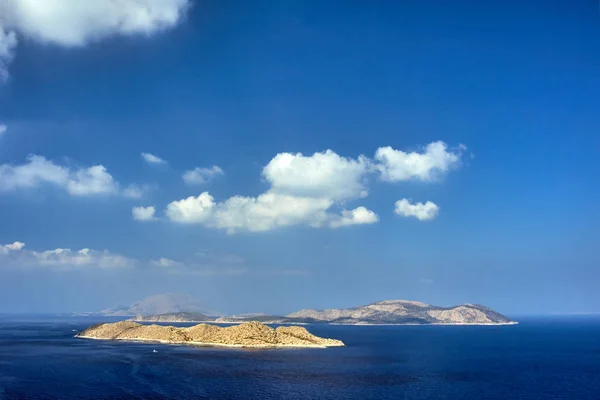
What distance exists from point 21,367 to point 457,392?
12620cm

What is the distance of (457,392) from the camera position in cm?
11556

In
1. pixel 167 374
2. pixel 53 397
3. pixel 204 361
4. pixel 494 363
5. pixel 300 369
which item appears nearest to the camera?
pixel 53 397

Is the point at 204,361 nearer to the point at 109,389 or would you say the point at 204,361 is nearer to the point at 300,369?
the point at 300,369

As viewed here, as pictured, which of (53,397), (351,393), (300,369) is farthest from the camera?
(300,369)

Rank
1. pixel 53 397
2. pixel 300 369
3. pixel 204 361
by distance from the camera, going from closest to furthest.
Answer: pixel 53 397
pixel 300 369
pixel 204 361

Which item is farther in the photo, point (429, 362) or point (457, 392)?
point (429, 362)

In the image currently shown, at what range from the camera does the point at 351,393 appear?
111250 mm

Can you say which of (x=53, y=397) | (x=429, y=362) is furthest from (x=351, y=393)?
(x=429, y=362)

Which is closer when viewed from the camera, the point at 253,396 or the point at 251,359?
the point at 253,396

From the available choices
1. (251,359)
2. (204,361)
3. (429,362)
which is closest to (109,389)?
(204,361)

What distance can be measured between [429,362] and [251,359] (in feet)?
A: 212

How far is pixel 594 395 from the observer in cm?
11375

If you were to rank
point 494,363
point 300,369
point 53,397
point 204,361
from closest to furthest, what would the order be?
point 53,397, point 300,369, point 204,361, point 494,363

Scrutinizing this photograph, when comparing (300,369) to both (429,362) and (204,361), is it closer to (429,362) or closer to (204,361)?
(204,361)
